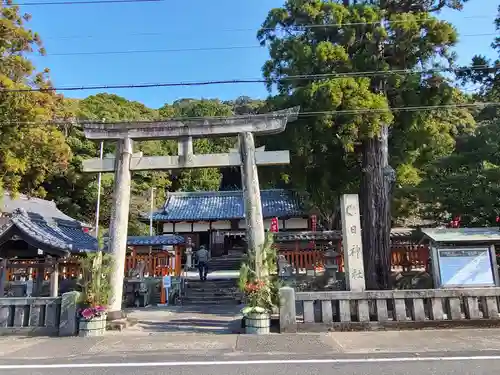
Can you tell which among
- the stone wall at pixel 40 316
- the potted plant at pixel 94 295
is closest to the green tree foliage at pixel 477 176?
the potted plant at pixel 94 295

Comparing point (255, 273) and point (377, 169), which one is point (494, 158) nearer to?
point (377, 169)

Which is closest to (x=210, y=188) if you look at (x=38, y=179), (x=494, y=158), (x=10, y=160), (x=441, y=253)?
(x=38, y=179)

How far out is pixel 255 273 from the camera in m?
8.91

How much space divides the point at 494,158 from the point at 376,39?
6.44 m

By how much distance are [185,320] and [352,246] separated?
5182 millimetres

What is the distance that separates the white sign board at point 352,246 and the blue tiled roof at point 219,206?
1742 centimetres

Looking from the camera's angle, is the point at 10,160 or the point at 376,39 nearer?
the point at 376,39

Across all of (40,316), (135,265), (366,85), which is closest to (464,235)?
(366,85)

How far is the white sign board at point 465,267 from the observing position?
29.5 ft

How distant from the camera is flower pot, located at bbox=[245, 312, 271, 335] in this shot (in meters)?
8.31

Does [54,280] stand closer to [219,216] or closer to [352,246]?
[352,246]

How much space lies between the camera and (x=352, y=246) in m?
9.57

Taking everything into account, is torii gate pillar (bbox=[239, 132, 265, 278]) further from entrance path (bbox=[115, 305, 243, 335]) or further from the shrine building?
the shrine building

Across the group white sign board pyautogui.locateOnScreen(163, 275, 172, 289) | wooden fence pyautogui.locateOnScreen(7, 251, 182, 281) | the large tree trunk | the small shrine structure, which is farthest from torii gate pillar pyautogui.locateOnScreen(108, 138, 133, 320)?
the large tree trunk
